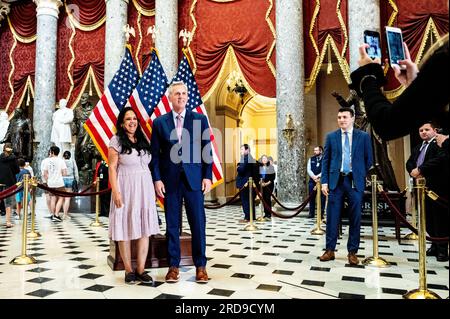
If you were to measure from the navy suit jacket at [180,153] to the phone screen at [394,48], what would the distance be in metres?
2.40

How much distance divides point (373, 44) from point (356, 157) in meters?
3.19

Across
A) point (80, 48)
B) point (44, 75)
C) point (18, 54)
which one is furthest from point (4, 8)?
point (80, 48)

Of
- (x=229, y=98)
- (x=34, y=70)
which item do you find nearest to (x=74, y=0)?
(x=34, y=70)

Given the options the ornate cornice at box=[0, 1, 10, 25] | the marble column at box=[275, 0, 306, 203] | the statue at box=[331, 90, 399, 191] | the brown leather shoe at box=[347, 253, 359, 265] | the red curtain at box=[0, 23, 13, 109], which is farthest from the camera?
the ornate cornice at box=[0, 1, 10, 25]

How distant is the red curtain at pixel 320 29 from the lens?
9288mm

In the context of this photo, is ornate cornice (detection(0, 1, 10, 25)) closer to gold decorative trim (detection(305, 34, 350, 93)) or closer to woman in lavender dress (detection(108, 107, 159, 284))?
gold decorative trim (detection(305, 34, 350, 93))

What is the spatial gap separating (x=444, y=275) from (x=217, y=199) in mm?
10216

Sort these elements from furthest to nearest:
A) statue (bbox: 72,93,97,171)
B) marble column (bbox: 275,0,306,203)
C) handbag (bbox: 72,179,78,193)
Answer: statue (bbox: 72,93,97,171)
handbag (bbox: 72,179,78,193)
marble column (bbox: 275,0,306,203)

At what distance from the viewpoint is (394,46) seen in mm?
1537

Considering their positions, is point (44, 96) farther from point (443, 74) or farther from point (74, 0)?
point (443, 74)

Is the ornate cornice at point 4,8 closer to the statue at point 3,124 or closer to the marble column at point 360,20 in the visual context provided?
the statue at point 3,124

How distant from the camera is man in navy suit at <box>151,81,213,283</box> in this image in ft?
12.0

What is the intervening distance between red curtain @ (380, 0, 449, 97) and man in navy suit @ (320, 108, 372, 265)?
184 inches

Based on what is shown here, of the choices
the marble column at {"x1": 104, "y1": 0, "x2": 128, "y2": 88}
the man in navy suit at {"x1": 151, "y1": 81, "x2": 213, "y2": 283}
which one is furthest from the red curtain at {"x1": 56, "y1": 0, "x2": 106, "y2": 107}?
the man in navy suit at {"x1": 151, "y1": 81, "x2": 213, "y2": 283}
